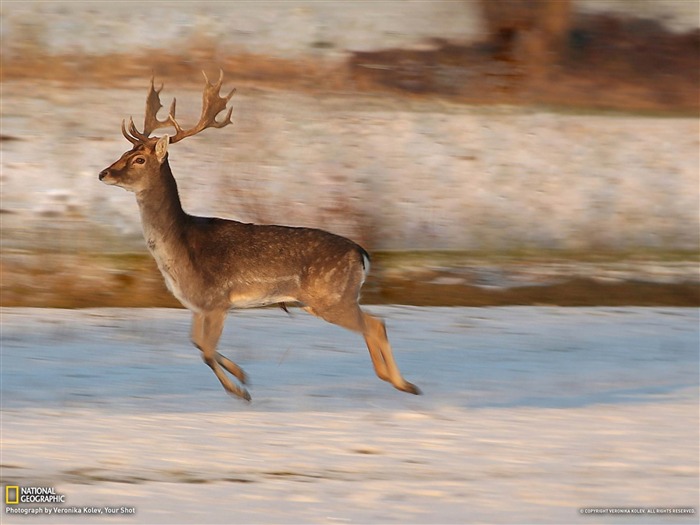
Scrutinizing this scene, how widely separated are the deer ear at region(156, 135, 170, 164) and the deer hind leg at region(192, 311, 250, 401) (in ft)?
3.89

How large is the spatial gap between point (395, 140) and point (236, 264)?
1224 centimetres

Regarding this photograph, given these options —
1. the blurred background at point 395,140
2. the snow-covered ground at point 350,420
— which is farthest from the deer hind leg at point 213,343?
the blurred background at point 395,140

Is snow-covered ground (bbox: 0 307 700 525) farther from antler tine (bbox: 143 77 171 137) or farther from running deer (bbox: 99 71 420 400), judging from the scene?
antler tine (bbox: 143 77 171 137)

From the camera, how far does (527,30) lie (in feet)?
86.1

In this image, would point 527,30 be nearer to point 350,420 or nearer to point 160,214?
point 160,214

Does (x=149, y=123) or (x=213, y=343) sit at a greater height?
(x=149, y=123)

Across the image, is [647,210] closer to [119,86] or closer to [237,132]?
[237,132]

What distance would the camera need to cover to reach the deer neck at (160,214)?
422 inches

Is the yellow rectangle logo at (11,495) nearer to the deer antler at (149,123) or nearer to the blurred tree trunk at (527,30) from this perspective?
the deer antler at (149,123)

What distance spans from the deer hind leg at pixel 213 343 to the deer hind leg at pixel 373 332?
712 mm

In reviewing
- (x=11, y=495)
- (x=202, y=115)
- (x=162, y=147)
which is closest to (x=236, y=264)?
(x=162, y=147)

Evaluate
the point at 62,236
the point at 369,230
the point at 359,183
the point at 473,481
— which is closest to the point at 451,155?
the point at 359,183

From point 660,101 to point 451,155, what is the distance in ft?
16.4

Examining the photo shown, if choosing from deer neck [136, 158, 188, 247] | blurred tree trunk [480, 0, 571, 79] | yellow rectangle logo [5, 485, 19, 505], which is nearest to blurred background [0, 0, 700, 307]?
blurred tree trunk [480, 0, 571, 79]
